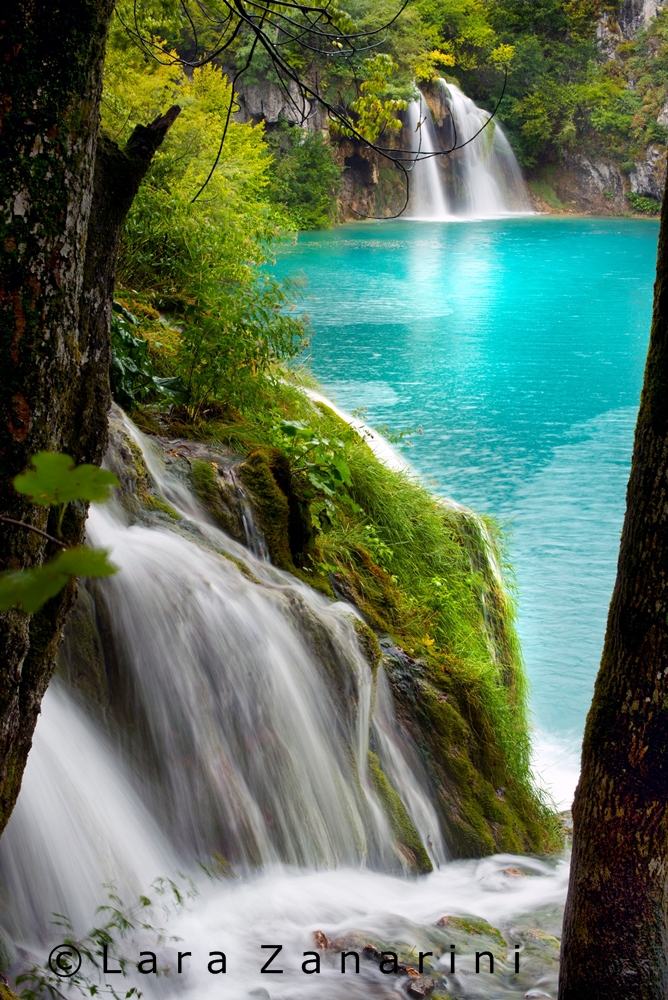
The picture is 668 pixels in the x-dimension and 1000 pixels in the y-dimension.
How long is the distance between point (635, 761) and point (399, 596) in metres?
3.03

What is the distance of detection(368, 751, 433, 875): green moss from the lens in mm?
4234

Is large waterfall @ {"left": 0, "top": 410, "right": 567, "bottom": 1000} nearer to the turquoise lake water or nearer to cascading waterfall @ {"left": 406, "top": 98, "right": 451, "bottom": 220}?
the turquoise lake water

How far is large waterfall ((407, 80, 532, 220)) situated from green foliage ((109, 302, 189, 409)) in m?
30.8

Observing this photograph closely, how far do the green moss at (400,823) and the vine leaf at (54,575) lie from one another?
12.4 ft

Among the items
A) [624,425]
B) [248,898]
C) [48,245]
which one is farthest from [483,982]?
[624,425]

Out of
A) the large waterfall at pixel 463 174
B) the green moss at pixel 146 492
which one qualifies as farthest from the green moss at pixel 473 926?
the large waterfall at pixel 463 174

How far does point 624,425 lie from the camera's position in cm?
1245

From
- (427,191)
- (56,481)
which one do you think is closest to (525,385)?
(56,481)

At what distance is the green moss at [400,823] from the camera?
423 centimetres

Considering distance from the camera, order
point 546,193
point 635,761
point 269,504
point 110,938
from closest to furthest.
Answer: point 635,761
point 110,938
point 269,504
point 546,193

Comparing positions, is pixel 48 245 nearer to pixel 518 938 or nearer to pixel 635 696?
pixel 635 696

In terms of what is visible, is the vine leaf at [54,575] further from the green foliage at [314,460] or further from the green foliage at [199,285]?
the green foliage at [314,460]

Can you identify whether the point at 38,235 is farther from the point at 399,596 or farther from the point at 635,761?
the point at 399,596

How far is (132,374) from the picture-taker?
5.20 metres
